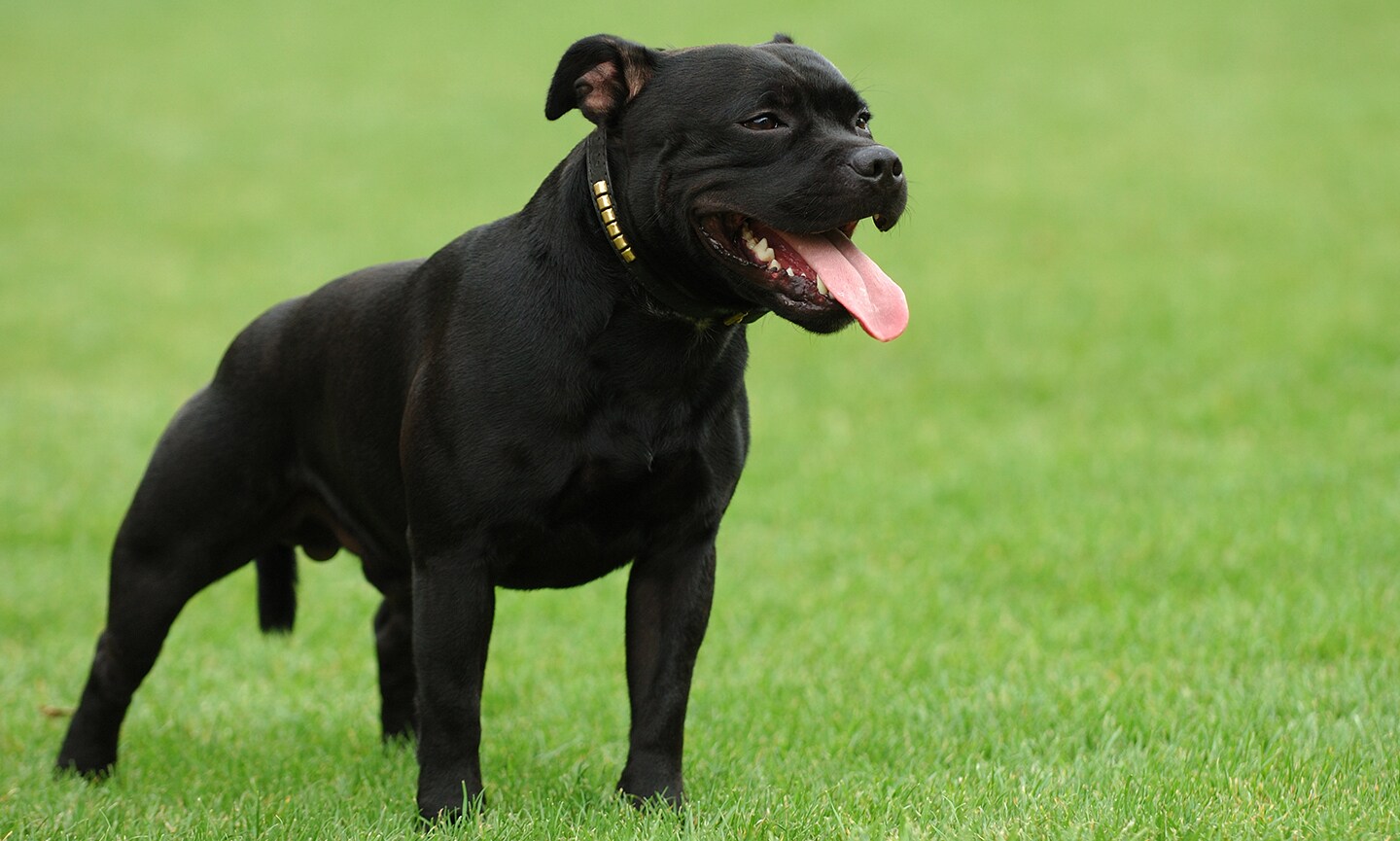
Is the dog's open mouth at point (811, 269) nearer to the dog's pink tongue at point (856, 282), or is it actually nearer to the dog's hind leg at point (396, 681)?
the dog's pink tongue at point (856, 282)

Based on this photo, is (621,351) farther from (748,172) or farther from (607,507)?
(748,172)

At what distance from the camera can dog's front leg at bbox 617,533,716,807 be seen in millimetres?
4102

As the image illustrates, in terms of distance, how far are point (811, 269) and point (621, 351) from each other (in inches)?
19.4

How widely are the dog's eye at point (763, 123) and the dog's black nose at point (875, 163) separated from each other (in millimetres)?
217

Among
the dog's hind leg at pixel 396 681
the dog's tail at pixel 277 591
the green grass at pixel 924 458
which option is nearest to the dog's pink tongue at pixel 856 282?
the green grass at pixel 924 458

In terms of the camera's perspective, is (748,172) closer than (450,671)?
Yes

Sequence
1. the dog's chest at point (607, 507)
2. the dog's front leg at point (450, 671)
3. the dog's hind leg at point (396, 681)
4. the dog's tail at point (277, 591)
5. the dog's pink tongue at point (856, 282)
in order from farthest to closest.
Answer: the dog's tail at point (277, 591)
the dog's hind leg at point (396, 681)
the dog's front leg at point (450, 671)
the dog's chest at point (607, 507)
the dog's pink tongue at point (856, 282)

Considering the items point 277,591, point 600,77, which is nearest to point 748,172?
point 600,77

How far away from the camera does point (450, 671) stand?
3.94 m

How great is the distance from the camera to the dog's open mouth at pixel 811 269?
365cm

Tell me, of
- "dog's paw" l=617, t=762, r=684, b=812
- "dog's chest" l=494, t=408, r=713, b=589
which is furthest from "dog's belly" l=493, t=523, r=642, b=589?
"dog's paw" l=617, t=762, r=684, b=812

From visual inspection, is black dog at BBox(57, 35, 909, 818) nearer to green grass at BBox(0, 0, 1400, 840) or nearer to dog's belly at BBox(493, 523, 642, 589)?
dog's belly at BBox(493, 523, 642, 589)

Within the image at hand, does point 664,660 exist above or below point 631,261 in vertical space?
below

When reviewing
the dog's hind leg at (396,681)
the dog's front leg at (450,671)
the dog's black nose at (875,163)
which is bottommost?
the dog's hind leg at (396,681)
